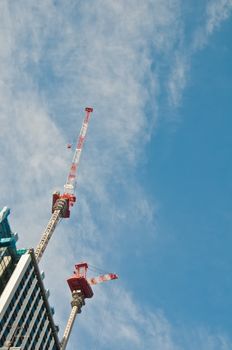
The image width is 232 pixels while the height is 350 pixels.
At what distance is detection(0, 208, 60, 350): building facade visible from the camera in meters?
103

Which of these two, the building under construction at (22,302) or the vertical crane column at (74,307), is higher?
the vertical crane column at (74,307)

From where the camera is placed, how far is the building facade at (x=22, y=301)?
103188 mm

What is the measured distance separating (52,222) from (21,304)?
193 ft

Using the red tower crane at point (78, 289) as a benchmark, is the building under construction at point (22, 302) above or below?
below

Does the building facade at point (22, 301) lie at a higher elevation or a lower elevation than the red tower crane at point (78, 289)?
lower

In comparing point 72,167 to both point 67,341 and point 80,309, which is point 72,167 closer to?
point 80,309

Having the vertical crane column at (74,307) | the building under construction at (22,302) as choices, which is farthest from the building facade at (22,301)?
the vertical crane column at (74,307)

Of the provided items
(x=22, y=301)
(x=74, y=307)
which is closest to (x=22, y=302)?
(x=22, y=301)

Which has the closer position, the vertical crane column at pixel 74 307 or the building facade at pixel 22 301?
the building facade at pixel 22 301

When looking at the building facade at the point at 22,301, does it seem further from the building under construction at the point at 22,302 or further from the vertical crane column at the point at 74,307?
the vertical crane column at the point at 74,307

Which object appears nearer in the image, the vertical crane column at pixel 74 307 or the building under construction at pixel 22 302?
the building under construction at pixel 22 302

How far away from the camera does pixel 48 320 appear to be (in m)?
125

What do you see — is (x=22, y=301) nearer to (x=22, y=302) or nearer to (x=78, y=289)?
(x=22, y=302)

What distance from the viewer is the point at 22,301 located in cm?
11138
